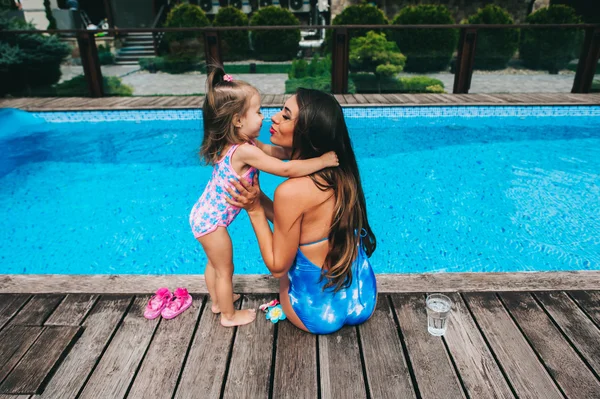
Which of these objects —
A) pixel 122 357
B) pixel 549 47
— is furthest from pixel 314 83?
pixel 122 357

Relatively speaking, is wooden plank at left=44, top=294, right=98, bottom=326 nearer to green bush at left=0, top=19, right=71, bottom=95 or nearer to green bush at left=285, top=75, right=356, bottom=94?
green bush at left=285, top=75, right=356, bottom=94

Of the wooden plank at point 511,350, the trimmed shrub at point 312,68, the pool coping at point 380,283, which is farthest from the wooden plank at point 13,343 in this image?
the trimmed shrub at point 312,68

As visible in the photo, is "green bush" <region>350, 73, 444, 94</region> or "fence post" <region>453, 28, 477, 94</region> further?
"green bush" <region>350, 73, 444, 94</region>

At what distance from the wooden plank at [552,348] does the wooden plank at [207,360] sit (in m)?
1.59

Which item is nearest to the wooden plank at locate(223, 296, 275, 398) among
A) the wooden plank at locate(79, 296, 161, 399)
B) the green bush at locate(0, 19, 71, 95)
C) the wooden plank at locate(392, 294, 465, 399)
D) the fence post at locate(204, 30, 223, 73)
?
the wooden plank at locate(79, 296, 161, 399)

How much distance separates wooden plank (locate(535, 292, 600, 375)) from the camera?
7.05 ft

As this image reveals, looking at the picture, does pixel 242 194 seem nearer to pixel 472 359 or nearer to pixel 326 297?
pixel 326 297

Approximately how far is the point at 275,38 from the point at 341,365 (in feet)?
44.6

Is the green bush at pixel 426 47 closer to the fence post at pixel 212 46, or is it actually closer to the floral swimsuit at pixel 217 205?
the fence post at pixel 212 46

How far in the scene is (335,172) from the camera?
6.63 feet

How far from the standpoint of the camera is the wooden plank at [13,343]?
2.12m

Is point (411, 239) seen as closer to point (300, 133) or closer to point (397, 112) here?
point (300, 133)

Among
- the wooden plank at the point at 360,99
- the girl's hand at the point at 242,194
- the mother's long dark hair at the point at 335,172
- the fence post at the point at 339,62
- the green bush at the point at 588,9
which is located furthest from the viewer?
the green bush at the point at 588,9

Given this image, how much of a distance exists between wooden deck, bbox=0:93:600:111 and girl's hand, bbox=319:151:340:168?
6370 millimetres
